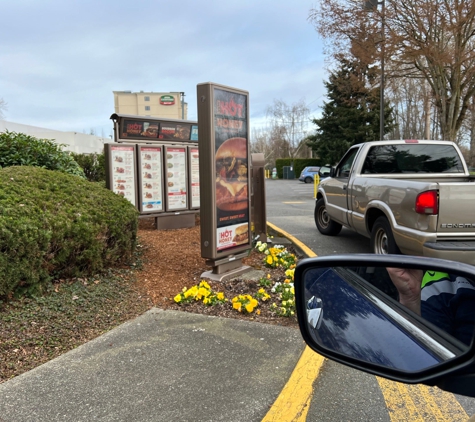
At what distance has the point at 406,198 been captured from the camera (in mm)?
5188

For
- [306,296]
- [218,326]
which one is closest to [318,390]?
[218,326]

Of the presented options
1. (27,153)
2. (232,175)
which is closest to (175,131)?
(27,153)

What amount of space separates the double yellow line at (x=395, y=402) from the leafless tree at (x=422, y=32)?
565 inches

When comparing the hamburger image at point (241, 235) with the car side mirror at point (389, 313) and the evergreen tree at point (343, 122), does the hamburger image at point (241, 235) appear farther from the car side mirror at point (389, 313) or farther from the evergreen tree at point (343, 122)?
the evergreen tree at point (343, 122)

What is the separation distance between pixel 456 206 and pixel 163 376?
370 cm

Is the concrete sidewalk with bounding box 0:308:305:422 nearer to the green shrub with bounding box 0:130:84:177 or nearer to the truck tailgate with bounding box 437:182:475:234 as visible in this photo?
the truck tailgate with bounding box 437:182:475:234

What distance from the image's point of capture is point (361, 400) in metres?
2.86

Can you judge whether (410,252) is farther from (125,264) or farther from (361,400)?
(125,264)

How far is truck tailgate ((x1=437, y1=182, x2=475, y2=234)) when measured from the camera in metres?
4.80

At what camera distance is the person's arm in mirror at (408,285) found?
4.33 ft

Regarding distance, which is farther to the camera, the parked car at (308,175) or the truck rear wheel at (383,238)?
the parked car at (308,175)

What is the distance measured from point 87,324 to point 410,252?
3.83 meters

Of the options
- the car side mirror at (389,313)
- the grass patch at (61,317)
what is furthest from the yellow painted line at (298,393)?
the grass patch at (61,317)

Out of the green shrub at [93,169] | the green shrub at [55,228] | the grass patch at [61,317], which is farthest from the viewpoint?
the green shrub at [93,169]
